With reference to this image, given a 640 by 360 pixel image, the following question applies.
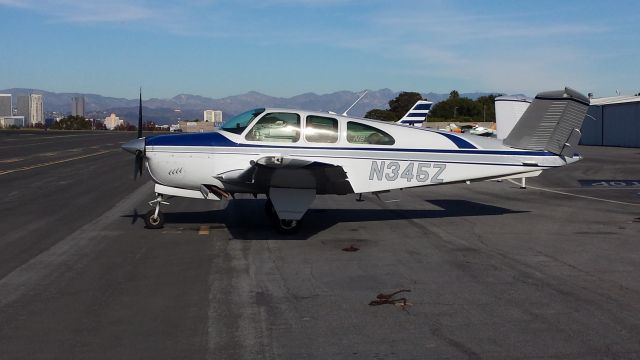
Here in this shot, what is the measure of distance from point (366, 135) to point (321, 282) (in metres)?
4.36

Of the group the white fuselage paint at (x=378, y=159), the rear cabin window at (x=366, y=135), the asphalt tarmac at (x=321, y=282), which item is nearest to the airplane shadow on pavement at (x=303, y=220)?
the asphalt tarmac at (x=321, y=282)

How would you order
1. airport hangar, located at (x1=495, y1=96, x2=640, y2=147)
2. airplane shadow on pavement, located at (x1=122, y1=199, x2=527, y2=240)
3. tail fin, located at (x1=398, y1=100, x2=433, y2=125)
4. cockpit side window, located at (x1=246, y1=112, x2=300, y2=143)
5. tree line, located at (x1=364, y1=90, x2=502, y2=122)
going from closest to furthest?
cockpit side window, located at (x1=246, y1=112, x2=300, y2=143)
airplane shadow on pavement, located at (x1=122, y1=199, x2=527, y2=240)
tail fin, located at (x1=398, y1=100, x2=433, y2=125)
airport hangar, located at (x1=495, y1=96, x2=640, y2=147)
tree line, located at (x1=364, y1=90, x2=502, y2=122)

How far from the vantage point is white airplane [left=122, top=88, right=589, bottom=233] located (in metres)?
11.0

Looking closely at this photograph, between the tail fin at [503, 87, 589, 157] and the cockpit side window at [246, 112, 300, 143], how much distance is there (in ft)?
13.0

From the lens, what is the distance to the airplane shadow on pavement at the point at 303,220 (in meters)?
11.5

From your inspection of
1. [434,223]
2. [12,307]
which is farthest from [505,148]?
[12,307]

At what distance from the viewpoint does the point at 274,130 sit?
11406 mm

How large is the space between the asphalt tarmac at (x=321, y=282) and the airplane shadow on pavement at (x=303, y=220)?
0.06 m

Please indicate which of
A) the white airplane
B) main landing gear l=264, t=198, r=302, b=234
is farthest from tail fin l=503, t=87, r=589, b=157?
main landing gear l=264, t=198, r=302, b=234

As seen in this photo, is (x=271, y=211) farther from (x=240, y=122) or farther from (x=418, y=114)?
(x=418, y=114)

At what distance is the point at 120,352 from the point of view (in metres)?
5.33

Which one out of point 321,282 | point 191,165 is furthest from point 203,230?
point 321,282

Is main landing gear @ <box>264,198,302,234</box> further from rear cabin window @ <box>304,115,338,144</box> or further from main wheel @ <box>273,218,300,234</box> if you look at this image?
rear cabin window @ <box>304,115,338,144</box>

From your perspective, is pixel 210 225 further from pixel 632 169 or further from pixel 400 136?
pixel 632 169
